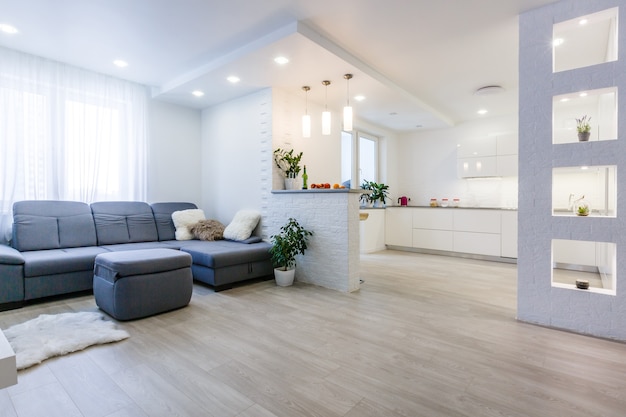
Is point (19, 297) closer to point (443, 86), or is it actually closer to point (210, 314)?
point (210, 314)

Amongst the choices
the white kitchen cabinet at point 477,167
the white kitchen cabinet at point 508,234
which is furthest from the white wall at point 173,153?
the white kitchen cabinet at point 508,234

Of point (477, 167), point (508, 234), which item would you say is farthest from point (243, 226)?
point (477, 167)

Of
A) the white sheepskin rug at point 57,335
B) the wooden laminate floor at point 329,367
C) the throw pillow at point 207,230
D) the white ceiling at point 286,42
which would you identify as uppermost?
the white ceiling at point 286,42

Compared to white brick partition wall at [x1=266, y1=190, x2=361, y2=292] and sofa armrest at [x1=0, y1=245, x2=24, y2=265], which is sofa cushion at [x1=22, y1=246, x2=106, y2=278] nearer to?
sofa armrest at [x1=0, y1=245, x2=24, y2=265]

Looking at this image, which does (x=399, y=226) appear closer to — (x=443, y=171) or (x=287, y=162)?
(x=443, y=171)

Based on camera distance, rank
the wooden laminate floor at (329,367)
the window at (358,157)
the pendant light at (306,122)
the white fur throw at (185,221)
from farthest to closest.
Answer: the window at (358,157)
the white fur throw at (185,221)
the pendant light at (306,122)
the wooden laminate floor at (329,367)

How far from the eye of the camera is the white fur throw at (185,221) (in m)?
4.59

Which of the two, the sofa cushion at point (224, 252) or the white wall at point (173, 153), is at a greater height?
the white wall at point (173, 153)

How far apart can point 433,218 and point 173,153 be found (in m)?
4.73

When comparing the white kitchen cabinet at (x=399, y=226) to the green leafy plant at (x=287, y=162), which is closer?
the green leafy plant at (x=287, y=162)

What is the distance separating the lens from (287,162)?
14.5 ft

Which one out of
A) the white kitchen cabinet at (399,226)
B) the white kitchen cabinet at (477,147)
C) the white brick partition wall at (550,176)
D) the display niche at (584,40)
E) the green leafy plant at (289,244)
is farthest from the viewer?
the white kitchen cabinet at (399,226)

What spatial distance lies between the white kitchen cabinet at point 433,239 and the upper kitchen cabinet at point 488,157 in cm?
118

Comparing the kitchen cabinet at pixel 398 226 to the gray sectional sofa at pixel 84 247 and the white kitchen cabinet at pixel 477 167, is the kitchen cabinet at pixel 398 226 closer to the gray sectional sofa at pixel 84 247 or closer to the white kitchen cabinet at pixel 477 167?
the white kitchen cabinet at pixel 477 167
